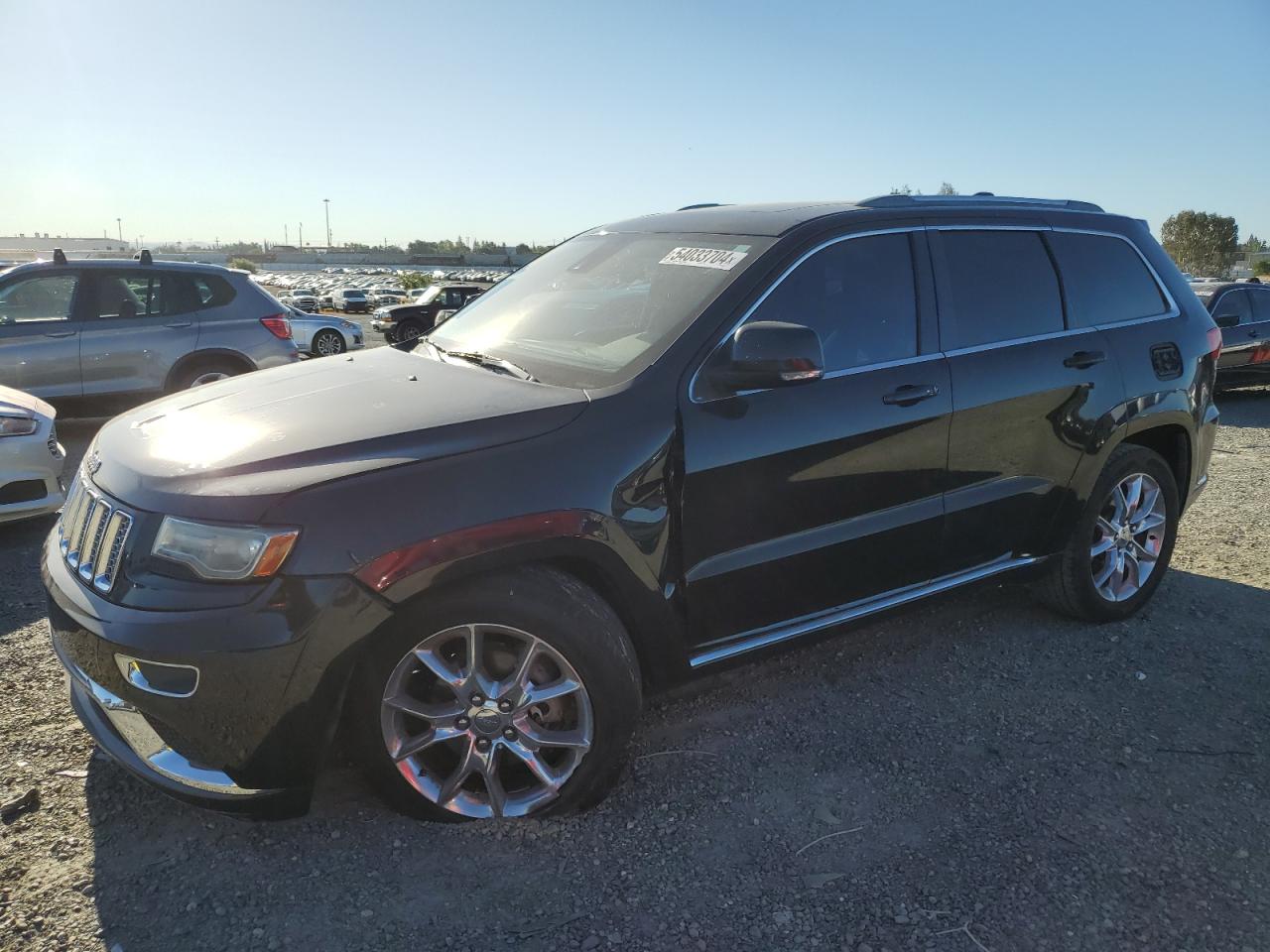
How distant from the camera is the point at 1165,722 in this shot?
3.39m

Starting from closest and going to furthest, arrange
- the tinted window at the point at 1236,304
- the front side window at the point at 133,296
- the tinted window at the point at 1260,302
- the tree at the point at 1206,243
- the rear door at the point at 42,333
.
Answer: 1. the rear door at the point at 42,333
2. the front side window at the point at 133,296
3. the tinted window at the point at 1236,304
4. the tinted window at the point at 1260,302
5. the tree at the point at 1206,243

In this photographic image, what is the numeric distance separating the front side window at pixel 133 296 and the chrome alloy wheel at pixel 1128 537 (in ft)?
24.9

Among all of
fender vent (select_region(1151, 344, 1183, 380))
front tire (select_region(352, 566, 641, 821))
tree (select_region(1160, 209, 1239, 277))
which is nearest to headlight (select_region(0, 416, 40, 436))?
front tire (select_region(352, 566, 641, 821))

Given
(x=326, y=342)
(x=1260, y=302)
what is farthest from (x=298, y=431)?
(x=326, y=342)

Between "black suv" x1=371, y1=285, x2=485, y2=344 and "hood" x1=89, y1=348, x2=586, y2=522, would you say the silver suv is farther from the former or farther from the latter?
"black suv" x1=371, y1=285, x2=485, y2=344

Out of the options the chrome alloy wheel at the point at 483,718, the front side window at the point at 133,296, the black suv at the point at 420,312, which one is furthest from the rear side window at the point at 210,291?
the black suv at the point at 420,312

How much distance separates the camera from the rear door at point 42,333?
24.7 ft

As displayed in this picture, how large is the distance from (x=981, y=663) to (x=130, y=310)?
751 cm

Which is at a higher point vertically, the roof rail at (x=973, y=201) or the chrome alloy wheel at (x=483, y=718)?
the roof rail at (x=973, y=201)

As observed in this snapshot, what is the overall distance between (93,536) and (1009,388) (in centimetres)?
318

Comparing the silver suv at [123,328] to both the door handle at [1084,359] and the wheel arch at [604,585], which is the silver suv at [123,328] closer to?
the wheel arch at [604,585]

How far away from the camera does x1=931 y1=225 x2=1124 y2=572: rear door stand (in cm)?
344

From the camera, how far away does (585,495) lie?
256cm

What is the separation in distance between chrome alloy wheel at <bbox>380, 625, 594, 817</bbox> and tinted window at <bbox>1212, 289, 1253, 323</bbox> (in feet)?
39.9
